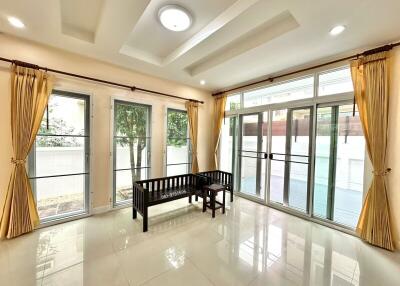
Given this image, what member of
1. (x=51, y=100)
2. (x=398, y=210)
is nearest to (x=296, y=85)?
(x=398, y=210)

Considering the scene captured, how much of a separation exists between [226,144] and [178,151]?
4.41 ft

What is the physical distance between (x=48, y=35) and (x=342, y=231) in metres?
5.13

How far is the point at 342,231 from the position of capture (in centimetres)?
270

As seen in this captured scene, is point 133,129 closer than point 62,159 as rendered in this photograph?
No

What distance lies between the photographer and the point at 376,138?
2.33 m

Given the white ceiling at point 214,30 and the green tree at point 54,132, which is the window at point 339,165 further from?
the green tree at point 54,132

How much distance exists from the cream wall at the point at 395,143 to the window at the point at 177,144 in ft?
11.6

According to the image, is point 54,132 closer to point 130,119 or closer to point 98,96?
point 98,96

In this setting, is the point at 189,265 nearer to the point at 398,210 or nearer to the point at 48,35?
the point at 398,210

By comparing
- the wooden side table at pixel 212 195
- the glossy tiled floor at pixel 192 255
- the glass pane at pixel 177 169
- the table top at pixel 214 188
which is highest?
the glass pane at pixel 177 169

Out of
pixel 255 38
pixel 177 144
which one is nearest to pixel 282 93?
pixel 255 38

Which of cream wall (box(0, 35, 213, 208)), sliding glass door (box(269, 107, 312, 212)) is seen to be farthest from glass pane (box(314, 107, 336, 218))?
cream wall (box(0, 35, 213, 208))

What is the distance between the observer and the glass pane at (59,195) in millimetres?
2711

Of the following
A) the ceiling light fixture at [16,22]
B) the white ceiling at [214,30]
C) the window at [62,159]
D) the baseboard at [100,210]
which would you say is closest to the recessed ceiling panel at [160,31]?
the white ceiling at [214,30]
